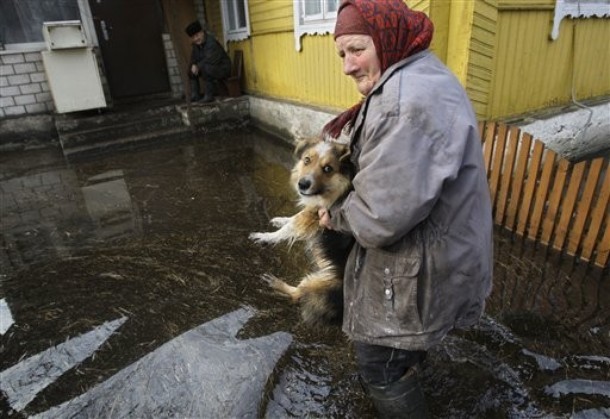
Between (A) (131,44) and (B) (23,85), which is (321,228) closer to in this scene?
(B) (23,85)

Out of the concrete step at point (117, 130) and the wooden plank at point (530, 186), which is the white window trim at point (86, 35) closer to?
the concrete step at point (117, 130)

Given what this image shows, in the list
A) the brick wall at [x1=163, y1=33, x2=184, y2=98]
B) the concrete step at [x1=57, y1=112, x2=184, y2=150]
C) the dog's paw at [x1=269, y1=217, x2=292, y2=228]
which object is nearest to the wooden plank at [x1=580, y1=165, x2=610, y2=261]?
the dog's paw at [x1=269, y1=217, x2=292, y2=228]

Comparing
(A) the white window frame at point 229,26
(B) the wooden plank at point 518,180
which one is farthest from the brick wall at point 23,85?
(B) the wooden plank at point 518,180

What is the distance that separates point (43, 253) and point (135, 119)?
4.74 metres

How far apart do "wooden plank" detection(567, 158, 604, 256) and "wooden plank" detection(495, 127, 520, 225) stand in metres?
0.67

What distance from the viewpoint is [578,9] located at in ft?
16.5

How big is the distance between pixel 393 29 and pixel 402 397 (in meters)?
1.52

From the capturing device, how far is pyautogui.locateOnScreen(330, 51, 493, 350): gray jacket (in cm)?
125

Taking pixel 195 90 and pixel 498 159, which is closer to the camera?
pixel 498 159

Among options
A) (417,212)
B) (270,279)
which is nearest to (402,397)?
(417,212)

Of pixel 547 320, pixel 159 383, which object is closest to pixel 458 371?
pixel 547 320

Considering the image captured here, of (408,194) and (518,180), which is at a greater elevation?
(408,194)

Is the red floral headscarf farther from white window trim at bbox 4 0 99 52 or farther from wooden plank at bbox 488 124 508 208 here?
white window trim at bbox 4 0 99 52

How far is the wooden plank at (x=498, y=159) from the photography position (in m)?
3.96
